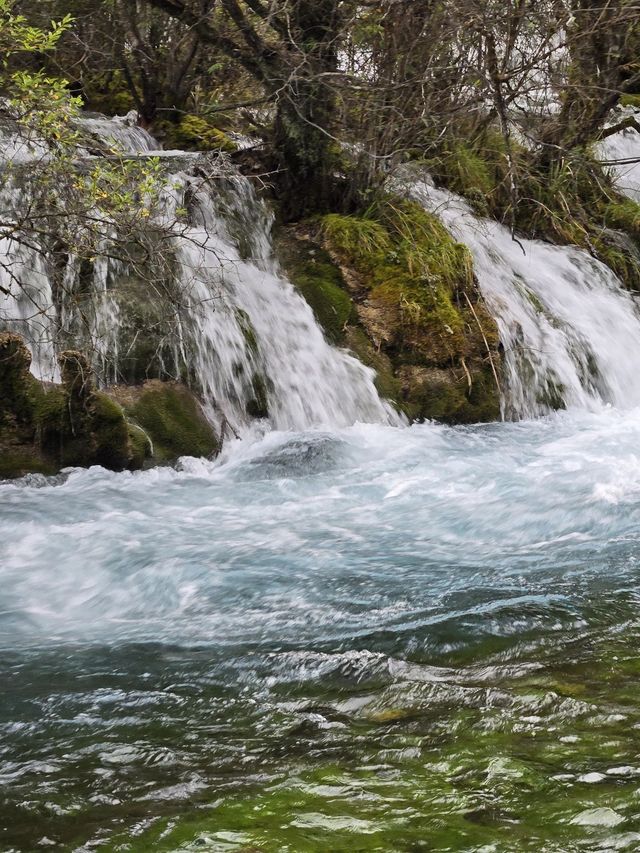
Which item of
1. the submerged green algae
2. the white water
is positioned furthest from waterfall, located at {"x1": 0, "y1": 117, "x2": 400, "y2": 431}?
the white water

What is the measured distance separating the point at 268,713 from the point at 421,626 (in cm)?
96

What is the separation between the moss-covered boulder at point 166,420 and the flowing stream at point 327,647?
202 millimetres

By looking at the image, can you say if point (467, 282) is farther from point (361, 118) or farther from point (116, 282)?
point (116, 282)

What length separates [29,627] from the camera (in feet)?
13.3

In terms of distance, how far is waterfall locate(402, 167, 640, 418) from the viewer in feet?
30.8

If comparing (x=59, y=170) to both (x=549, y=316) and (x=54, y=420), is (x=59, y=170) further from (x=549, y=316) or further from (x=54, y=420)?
(x=549, y=316)

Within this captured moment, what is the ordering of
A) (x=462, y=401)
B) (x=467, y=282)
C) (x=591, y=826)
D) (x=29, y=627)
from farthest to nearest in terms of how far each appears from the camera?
(x=467, y=282) → (x=462, y=401) → (x=29, y=627) → (x=591, y=826)

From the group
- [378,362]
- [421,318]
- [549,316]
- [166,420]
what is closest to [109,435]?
[166,420]

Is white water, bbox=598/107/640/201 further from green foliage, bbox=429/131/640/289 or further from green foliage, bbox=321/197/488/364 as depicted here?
green foliage, bbox=321/197/488/364

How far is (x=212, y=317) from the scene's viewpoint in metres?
7.99

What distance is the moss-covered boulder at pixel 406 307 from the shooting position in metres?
8.66

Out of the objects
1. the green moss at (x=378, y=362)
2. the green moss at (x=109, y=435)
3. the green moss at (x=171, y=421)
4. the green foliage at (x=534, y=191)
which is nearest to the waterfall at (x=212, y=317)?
the green moss at (x=378, y=362)

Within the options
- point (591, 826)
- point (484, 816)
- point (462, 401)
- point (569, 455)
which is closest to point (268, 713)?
point (484, 816)

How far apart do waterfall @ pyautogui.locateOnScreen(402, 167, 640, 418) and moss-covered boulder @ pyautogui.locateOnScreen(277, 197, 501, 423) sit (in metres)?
0.45
